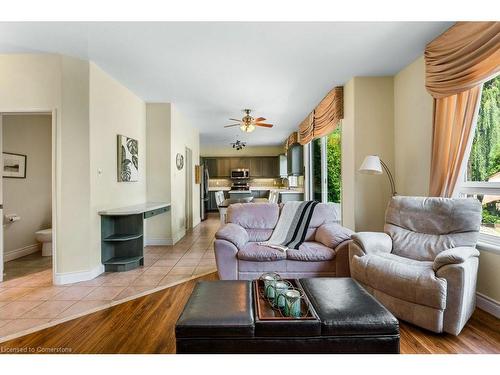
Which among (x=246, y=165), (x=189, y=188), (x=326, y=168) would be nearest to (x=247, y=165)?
(x=246, y=165)

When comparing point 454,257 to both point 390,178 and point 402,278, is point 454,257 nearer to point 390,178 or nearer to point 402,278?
point 402,278

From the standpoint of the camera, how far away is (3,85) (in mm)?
2936

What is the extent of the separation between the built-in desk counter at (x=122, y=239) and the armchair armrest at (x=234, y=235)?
1277 mm

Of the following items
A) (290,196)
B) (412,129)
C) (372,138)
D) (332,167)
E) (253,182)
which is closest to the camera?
(412,129)

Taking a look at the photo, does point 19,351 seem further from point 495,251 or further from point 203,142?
point 203,142

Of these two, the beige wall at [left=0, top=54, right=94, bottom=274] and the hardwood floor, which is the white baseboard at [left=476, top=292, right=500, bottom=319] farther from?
the beige wall at [left=0, top=54, right=94, bottom=274]

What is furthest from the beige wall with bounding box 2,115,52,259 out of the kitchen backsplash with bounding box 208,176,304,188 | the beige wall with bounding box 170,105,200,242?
the kitchen backsplash with bounding box 208,176,304,188

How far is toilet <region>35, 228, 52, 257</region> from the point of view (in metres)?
3.94

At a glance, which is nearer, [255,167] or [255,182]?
[255,167]

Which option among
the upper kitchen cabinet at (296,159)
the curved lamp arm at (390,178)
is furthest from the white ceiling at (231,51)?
the upper kitchen cabinet at (296,159)

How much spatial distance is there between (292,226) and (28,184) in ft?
13.9

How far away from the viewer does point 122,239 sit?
133 inches

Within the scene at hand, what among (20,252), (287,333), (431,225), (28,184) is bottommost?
(20,252)
